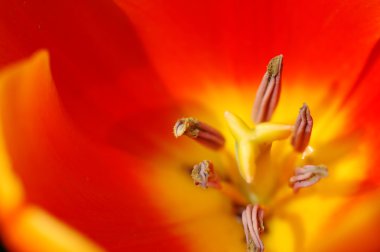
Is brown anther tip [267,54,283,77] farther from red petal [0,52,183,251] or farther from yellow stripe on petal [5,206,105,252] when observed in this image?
yellow stripe on petal [5,206,105,252]

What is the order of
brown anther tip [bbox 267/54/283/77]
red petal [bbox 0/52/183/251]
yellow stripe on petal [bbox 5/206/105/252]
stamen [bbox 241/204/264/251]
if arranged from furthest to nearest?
brown anther tip [bbox 267/54/283/77] → stamen [bbox 241/204/264/251] → red petal [bbox 0/52/183/251] → yellow stripe on petal [bbox 5/206/105/252]

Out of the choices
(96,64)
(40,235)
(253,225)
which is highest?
(96,64)

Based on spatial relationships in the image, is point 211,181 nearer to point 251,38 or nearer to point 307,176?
point 307,176

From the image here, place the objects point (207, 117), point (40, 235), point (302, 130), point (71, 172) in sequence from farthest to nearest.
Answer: point (207, 117) < point (302, 130) < point (71, 172) < point (40, 235)

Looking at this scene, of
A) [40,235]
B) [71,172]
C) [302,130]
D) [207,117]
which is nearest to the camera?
[40,235]

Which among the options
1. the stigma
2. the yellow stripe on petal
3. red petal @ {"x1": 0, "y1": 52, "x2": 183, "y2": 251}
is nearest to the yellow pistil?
the stigma

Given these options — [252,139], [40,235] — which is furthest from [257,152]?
[40,235]

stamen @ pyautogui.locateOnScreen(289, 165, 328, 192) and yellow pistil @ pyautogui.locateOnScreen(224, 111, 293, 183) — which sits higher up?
yellow pistil @ pyautogui.locateOnScreen(224, 111, 293, 183)
